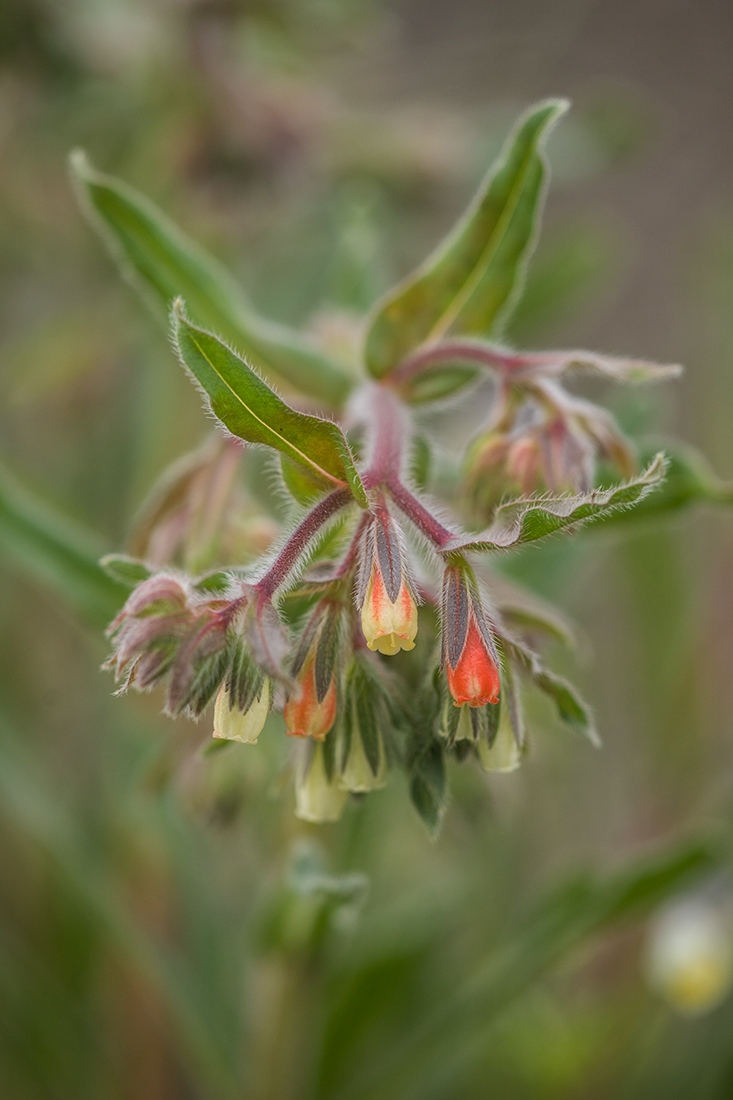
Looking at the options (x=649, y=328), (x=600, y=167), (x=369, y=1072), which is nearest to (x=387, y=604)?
(x=369, y=1072)

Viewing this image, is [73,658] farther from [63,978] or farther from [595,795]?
[595,795]

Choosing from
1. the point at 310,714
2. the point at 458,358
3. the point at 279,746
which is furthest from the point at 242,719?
the point at 279,746

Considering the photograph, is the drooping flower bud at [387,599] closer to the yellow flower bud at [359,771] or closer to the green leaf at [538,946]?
the yellow flower bud at [359,771]

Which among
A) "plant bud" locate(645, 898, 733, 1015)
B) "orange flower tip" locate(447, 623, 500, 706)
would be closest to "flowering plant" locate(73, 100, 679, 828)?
"orange flower tip" locate(447, 623, 500, 706)

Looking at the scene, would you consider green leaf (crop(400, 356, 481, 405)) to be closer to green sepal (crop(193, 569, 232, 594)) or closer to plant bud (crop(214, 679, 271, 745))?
green sepal (crop(193, 569, 232, 594))

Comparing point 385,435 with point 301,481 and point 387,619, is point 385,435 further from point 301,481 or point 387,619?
point 387,619

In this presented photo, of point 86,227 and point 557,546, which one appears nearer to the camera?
point 557,546
